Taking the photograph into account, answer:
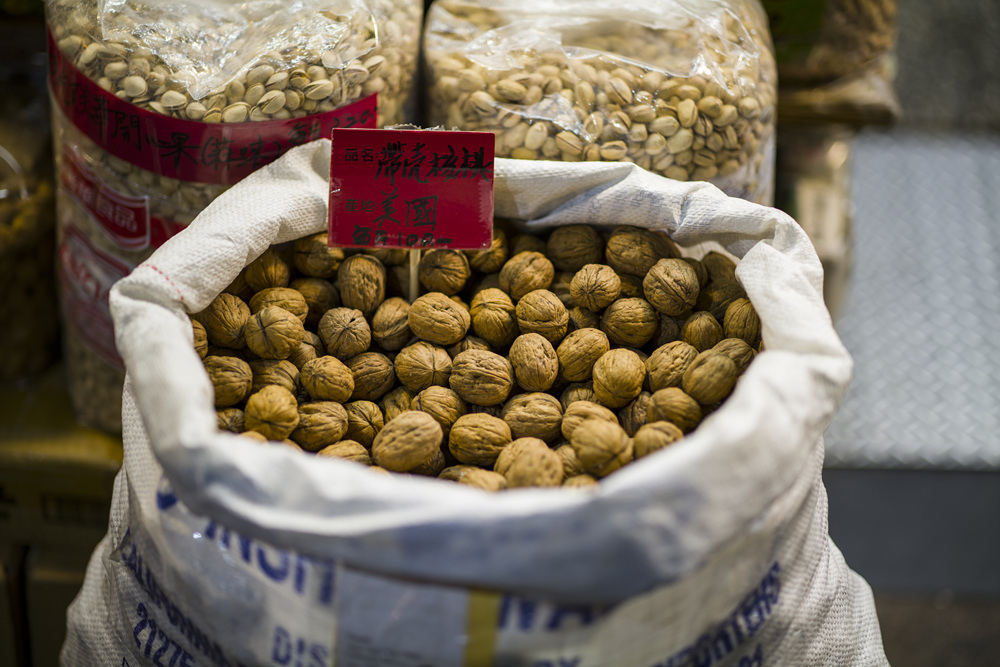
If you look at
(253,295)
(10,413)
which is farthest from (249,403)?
(10,413)

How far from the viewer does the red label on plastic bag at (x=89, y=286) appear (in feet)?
3.75

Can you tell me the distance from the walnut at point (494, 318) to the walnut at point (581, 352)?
8 centimetres

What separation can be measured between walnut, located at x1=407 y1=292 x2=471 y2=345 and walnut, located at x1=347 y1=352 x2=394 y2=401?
0.06 metres

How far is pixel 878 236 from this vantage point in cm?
224

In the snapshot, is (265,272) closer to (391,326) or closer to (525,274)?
(391,326)

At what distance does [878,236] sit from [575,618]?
197 cm

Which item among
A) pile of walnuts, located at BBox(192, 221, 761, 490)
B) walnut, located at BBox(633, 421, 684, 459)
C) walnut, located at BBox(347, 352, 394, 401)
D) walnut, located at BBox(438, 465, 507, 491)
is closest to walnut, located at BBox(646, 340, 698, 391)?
pile of walnuts, located at BBox(192, 221, 761, 490)

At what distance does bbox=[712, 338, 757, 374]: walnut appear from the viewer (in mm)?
892

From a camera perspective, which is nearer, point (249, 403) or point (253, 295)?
point (249, 403)

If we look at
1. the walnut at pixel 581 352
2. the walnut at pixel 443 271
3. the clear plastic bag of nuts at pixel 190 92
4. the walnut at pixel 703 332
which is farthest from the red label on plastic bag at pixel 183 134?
the walnut at pixel 703 332

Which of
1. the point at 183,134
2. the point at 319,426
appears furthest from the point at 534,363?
the point at 183,134

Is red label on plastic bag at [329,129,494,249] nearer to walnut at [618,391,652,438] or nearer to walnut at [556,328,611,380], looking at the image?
walnut at [556,328,611,380]

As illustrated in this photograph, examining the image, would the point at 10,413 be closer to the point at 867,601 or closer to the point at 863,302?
the point at 867,601

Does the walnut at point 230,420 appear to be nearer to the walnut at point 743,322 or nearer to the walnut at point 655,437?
the walnut at point 655,437
